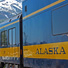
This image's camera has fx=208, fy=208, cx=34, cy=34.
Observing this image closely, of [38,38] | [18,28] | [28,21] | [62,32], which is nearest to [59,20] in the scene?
[62,32]

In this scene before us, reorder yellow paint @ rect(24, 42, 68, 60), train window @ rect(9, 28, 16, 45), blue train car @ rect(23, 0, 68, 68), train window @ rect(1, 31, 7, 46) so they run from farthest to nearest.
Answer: train window @ rect(1, 31, 7, 46) → train window @ rect(9, 28, 16, 45) → blue train car @ rect(23, 0, 68, 68) → yellow paint @ rect(24, 42, 68, 60)

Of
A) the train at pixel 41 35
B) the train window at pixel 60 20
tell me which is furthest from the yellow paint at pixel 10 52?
the train window at pixel 60 20

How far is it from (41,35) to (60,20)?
136 cm

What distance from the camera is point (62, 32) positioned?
20.1 ft

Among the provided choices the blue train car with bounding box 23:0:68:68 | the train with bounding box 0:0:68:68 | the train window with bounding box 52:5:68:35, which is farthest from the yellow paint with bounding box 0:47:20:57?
the train window with bounding box 52:5:68:35

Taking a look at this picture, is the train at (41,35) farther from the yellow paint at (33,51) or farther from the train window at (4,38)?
the train window at (4,38)

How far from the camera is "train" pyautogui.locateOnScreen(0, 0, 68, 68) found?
616 centimetres

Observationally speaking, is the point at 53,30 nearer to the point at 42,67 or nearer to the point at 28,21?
the point at 42,67

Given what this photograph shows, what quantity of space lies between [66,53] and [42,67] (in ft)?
5.34

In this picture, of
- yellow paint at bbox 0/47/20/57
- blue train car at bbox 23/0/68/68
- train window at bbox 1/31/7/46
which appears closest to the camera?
blue train car at bbox 23/0/68/68

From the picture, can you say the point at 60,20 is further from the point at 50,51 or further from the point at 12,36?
the point at 12,36

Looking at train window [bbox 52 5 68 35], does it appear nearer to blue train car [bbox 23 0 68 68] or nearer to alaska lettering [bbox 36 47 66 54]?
blue train car [bbox 23 0 68 68]

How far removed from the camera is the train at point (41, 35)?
616cm

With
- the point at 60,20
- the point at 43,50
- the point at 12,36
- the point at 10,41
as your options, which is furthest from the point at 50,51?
the point at 10,41
